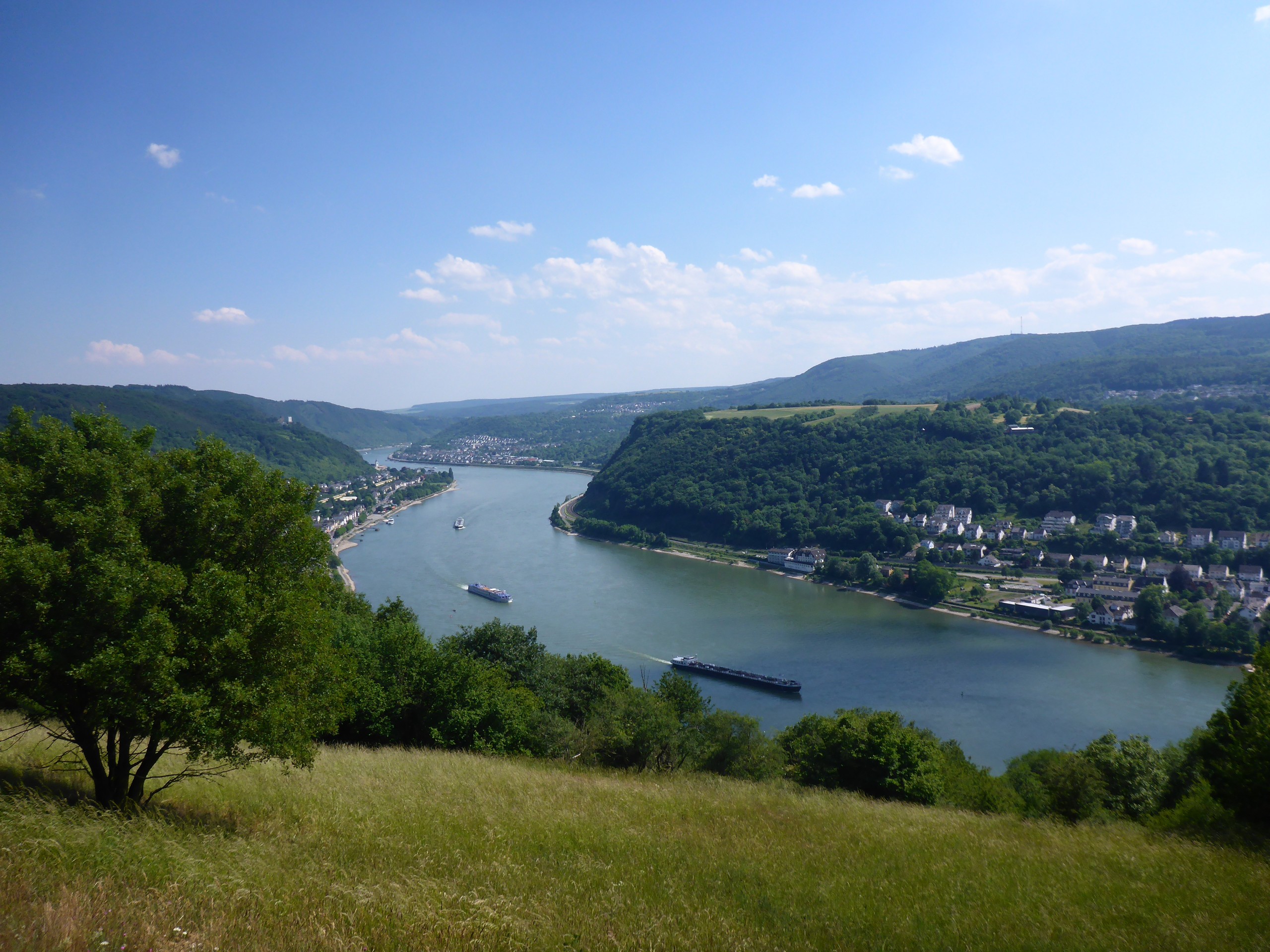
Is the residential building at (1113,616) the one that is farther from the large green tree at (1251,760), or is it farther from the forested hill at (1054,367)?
the forested hill at (1054,367)

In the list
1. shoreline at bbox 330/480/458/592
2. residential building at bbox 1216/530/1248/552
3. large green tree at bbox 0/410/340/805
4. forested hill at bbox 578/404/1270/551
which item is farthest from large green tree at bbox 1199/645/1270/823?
forested hill at bbox 578/404/1270/551

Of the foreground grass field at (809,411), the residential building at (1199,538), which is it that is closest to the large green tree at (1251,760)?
the residential building at (1199,538)

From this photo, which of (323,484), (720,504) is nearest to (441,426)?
(323,484)

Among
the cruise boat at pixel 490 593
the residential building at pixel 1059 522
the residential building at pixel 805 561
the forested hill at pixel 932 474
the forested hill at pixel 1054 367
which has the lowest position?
the residential building at pixel 805 561

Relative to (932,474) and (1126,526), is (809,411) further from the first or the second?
(1126,526)

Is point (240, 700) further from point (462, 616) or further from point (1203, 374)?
point (1203, 374)

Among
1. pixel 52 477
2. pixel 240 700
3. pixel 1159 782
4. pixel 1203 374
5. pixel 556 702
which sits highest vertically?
pixel 1203 374
